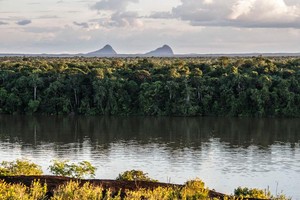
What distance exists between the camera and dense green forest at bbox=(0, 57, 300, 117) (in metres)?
96.6

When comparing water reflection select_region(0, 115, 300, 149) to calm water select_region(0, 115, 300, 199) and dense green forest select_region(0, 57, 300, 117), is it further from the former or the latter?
dense green forest select_region(0, 57, 300, 117)

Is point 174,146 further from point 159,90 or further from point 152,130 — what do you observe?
point 159,90

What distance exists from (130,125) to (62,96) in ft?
71.8

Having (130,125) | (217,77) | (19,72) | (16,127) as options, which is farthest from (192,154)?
(19,72)

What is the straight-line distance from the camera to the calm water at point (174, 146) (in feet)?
165

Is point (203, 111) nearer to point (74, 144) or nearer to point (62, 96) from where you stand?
point (62, 96)

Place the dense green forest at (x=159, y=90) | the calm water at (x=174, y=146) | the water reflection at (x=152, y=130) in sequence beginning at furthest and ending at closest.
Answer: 1. the dense green forest at (x=159, y=90)
2. the water reflection at (x=152, y=130)
3. the calm water at (x=174, y=146)

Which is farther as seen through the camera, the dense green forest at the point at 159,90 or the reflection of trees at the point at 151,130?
the dense green forest at the point at 159,90

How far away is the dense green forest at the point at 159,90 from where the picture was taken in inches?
3802

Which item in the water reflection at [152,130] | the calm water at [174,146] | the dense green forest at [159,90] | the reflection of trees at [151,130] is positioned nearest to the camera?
the calm water at [174,146]

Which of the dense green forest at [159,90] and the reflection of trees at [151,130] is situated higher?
the dense green forest at [159,90]

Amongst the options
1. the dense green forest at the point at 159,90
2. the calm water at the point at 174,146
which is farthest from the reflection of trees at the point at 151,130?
the dense green forest at the point at 159,90

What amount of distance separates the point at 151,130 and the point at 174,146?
14.2 metres

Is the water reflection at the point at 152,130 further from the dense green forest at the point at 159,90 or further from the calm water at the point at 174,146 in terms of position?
the dense green forest at the point at 159,90
